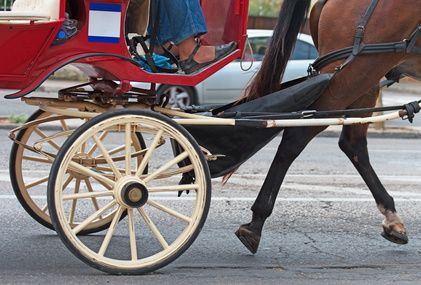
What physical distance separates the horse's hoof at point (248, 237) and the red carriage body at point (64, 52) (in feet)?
3.35

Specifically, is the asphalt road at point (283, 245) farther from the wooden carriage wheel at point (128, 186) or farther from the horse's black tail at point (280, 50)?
the horse's black tail at point (280, 50)

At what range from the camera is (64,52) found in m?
4.95

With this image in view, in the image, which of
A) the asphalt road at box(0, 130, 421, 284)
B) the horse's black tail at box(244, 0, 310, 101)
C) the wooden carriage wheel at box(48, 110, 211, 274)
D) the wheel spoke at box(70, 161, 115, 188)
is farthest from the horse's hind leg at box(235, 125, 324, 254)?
the wheel spoke at box(70, 161, 115, 188)

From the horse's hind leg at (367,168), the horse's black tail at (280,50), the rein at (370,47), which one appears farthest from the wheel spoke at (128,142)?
the horse's hind leg at (367,168)

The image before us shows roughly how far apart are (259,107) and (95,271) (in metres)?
1.42

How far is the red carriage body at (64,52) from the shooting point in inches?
189

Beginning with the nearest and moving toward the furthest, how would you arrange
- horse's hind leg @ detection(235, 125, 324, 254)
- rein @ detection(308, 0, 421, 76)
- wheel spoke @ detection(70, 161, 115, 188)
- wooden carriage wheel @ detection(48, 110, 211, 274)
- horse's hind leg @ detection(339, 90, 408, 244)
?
wooden carriage wheel @ detection(48, 110, 211, 274), wheel spoke @ detection(70, 161, 115, 188), rein @ detection(308, 0, 421, 76), horse's hind leg @ detection(235, 125, 324, 254), horse's hind leg @ detection(339, 90, 408, 244)

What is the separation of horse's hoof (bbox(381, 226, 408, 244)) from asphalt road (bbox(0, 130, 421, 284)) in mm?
77

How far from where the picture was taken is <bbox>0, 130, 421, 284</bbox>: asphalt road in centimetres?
516

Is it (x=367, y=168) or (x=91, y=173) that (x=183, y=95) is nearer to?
(x=367, y=168)

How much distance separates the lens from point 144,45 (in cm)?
543

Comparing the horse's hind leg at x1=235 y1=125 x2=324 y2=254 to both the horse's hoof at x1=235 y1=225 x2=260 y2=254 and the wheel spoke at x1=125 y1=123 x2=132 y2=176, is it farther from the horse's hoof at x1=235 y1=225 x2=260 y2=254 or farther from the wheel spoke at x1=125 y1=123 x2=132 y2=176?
the wheel spoke at x1=125 y1=123 x2=132 y2=176

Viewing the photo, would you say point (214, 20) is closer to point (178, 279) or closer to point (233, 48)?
point (233, 48)

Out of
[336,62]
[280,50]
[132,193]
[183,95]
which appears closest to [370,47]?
[336,62]
